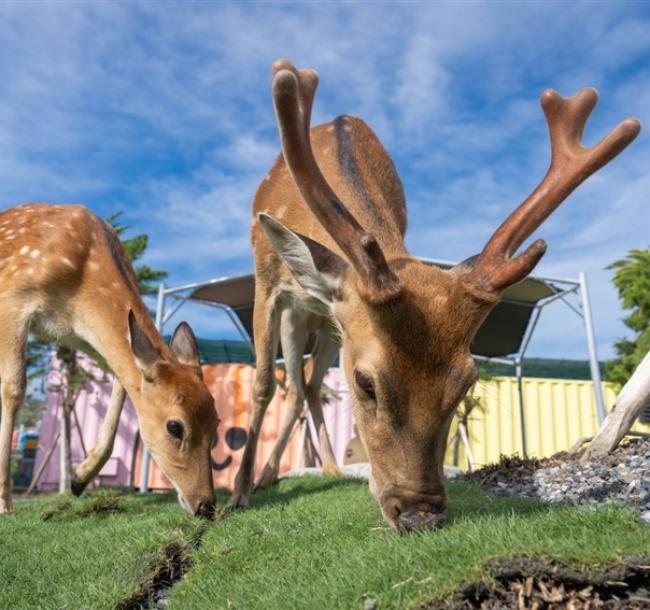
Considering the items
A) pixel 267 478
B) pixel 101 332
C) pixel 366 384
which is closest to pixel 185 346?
pixel 101 332

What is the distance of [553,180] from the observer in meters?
3.67

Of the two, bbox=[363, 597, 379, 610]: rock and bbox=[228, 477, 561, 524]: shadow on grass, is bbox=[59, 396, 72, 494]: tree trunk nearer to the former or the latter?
bbox=[228, 477, 561, 524]: shadow on grass

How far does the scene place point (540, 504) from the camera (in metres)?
3.44

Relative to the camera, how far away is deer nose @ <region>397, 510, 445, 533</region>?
281 centimetres

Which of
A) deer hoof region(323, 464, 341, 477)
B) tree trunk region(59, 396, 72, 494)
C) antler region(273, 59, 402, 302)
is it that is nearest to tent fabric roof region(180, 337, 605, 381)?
tree trunk region(59, 396, 72, 494)

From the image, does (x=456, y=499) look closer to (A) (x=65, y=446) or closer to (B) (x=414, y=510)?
(B) (x=414, y=510)

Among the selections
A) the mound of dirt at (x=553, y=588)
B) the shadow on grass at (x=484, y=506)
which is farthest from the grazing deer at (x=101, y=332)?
the mound of dirt at (x=553, y=588)

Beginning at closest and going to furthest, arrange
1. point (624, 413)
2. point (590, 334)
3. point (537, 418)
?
point (624, 413)
point (590, 334)
point (537, 418)

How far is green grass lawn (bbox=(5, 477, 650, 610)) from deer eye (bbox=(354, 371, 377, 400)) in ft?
1.93

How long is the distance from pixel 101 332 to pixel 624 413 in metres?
4.21

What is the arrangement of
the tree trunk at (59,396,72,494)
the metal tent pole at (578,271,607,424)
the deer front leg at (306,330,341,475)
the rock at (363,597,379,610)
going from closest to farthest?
the rock at (363,597,379,610), the deer front leg at (306,330,341,475), the metal tent pole at (578,271,607,424), the tree trunk at (59,396,72,494)

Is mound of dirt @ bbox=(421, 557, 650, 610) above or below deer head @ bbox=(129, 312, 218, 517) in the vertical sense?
below

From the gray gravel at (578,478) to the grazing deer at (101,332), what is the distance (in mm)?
2121

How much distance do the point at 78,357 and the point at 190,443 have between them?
502 inches
